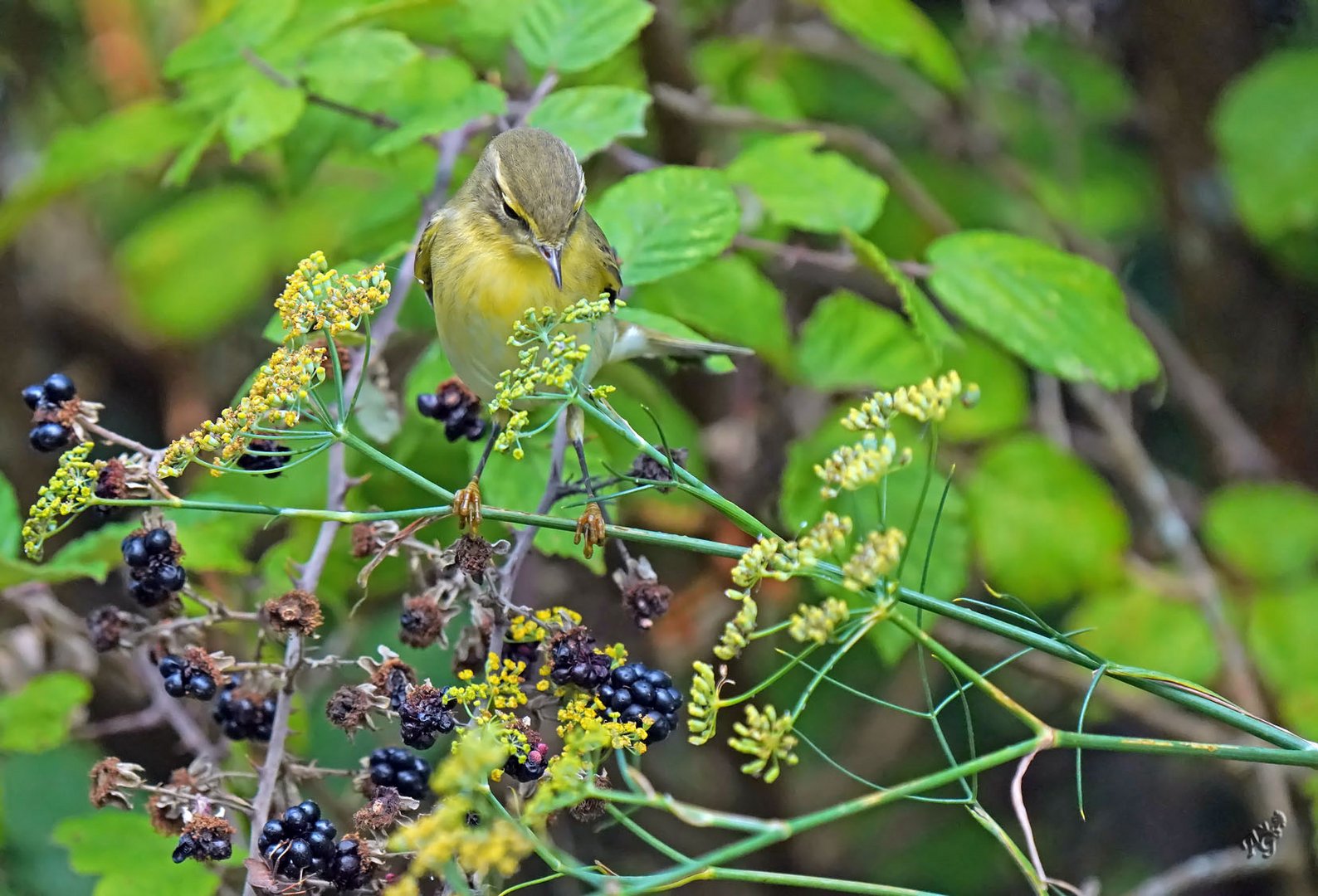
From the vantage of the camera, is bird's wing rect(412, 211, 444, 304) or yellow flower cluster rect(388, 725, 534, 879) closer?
yellow flower cluster rect(388, 725, 534, 879)

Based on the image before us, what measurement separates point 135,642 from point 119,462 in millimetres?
468

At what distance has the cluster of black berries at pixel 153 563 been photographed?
83.4 inches

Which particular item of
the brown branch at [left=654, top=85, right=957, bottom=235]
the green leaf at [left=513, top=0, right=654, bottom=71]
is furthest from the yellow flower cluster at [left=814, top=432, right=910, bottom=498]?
the brown branch at [left=654, top=85, right=957, bottom=235]

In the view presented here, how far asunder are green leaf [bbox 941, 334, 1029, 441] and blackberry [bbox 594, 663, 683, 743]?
201 centimetres

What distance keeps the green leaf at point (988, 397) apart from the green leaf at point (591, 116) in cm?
138

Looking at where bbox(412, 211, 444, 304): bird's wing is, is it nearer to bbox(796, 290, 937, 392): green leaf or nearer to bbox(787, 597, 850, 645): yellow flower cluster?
bbox(796, 290, 937, 392): green leaf

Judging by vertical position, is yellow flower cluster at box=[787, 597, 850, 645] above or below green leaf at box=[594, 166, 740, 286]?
above

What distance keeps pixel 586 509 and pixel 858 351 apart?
1184mm

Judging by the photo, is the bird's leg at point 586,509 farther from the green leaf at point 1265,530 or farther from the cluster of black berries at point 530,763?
the green leaf at point 1265,530

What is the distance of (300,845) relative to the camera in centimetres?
183

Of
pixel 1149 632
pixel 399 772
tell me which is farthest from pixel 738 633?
pixel 1149 632

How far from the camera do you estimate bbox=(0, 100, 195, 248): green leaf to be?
3.24 meters

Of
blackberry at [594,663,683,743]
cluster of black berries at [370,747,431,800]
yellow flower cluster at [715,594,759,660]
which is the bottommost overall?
cluster of black berries at [370,747,431,800]

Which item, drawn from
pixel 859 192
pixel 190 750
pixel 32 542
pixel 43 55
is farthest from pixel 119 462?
pixel 43 55
